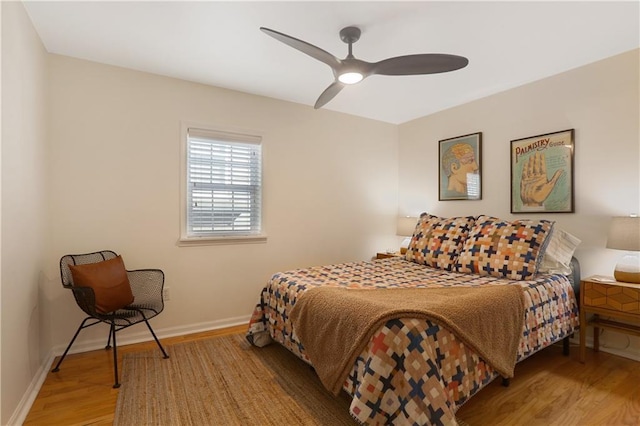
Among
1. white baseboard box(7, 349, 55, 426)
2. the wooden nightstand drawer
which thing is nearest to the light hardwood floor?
white baseboard box(7, 349, 55, 426)

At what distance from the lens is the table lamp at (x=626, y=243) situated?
2.27m

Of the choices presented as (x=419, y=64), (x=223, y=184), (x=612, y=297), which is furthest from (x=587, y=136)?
(x=223, y=184)

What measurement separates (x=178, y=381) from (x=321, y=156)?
269 cm

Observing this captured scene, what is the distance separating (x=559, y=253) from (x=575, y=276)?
0.81 ft

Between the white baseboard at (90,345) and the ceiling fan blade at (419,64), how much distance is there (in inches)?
105

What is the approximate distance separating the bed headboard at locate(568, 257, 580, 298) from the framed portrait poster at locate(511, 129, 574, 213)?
0.46m

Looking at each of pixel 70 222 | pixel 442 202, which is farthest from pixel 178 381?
pixel 442 202

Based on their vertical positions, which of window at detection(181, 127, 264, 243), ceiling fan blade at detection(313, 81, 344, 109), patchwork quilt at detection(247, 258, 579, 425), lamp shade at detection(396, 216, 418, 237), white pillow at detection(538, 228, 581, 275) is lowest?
patchwork quilt at detection(247, 258, 579, 425)

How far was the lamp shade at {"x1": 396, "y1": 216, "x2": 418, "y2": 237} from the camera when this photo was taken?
13.0ft

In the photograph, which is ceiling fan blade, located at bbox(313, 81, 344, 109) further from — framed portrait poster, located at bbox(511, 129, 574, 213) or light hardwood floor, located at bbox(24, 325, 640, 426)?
light hardwood floor, located at bbox(24, 325, 640, 426)

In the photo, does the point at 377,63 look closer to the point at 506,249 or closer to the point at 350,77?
the point at 350,77

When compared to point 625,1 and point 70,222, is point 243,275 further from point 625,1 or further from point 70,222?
point 625,1

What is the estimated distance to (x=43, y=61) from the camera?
250cm

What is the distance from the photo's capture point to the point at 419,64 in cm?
214
